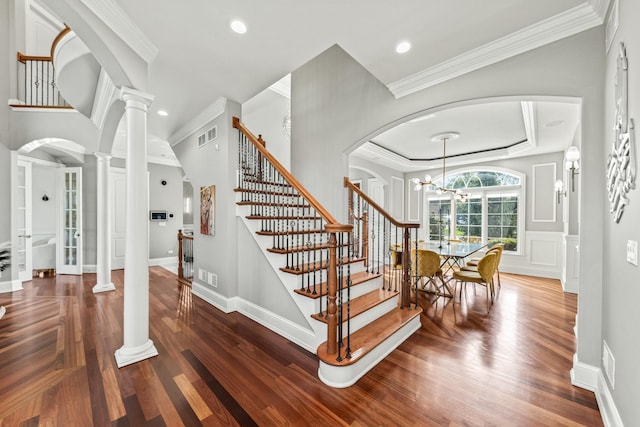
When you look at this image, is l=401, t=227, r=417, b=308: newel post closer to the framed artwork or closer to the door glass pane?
the framed artwork

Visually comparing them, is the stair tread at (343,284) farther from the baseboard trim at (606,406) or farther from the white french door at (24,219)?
the white french door at (24,219)

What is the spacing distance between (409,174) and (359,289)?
597 centimetres

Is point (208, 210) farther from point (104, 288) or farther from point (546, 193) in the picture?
point (546, 193)

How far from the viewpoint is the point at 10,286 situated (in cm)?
436

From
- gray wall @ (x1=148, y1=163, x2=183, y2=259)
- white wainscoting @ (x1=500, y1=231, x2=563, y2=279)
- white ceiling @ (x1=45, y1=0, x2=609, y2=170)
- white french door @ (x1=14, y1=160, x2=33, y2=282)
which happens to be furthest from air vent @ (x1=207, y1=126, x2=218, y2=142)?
white wainscoting @ (x1=500, y1=231, x2=563, y2=279)

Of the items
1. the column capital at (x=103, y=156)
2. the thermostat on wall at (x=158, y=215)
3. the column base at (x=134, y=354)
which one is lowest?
the column base at (x=134, y=354)

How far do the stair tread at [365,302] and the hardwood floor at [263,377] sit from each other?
468 mm

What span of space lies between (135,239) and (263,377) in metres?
1.69

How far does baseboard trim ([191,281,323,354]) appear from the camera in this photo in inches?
99.8

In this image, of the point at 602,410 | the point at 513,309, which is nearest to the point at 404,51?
the point at 602,410

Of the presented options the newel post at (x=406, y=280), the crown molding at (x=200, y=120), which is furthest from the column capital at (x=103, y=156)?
the newel post at (x=406, y=280)

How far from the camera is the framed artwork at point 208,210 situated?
12.0ft

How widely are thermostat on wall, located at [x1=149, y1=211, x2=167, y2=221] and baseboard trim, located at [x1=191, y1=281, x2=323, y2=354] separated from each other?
3626 millimetres

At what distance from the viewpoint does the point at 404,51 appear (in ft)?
7.86
